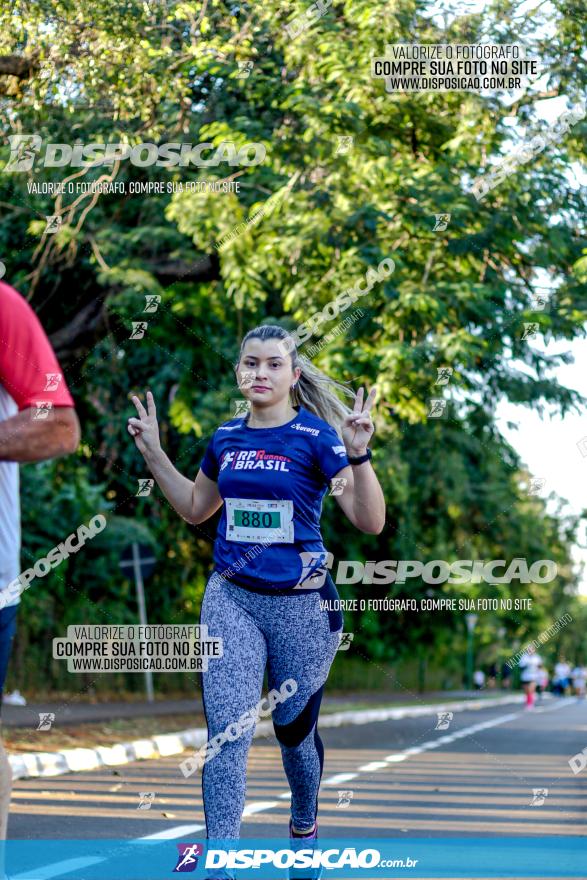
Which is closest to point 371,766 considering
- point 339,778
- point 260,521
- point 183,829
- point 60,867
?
point 339,778

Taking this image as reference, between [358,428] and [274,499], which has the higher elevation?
[358,428]

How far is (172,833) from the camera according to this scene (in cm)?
805

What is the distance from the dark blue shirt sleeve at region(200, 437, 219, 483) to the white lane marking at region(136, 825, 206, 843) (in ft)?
9.05

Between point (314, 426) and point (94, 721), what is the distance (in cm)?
1324

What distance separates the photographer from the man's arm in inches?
151

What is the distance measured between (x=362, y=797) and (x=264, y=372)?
5.67 meters

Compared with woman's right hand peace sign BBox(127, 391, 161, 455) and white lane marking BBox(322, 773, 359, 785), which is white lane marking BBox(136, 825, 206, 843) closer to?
woman's right hand peace sign BBox(127, 391, 161, 455)

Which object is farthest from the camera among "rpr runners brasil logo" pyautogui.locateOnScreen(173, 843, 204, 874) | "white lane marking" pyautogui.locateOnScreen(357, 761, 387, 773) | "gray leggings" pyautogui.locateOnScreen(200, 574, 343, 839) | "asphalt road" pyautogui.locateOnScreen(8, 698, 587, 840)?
"white lane marking" pyautogui.locateOnScreen(357, 761, 387, 773)

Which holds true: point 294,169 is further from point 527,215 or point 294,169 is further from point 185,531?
point 185,531

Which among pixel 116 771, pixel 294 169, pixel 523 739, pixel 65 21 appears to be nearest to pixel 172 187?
pixel 294 169

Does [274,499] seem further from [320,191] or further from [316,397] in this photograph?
[320,191]

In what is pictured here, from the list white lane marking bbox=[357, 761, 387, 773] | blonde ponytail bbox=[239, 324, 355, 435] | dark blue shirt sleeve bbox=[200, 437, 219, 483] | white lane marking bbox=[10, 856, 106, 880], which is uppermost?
blonde ponytail bbox=[239, 324, 355, 435]

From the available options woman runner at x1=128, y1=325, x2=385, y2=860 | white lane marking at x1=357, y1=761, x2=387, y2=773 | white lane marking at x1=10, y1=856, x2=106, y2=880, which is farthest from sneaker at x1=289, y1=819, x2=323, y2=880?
white lane marking at x1=357, y1=761, x2=387, y2=773

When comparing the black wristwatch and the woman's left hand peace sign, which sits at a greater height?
the woman's left hand peace sign
